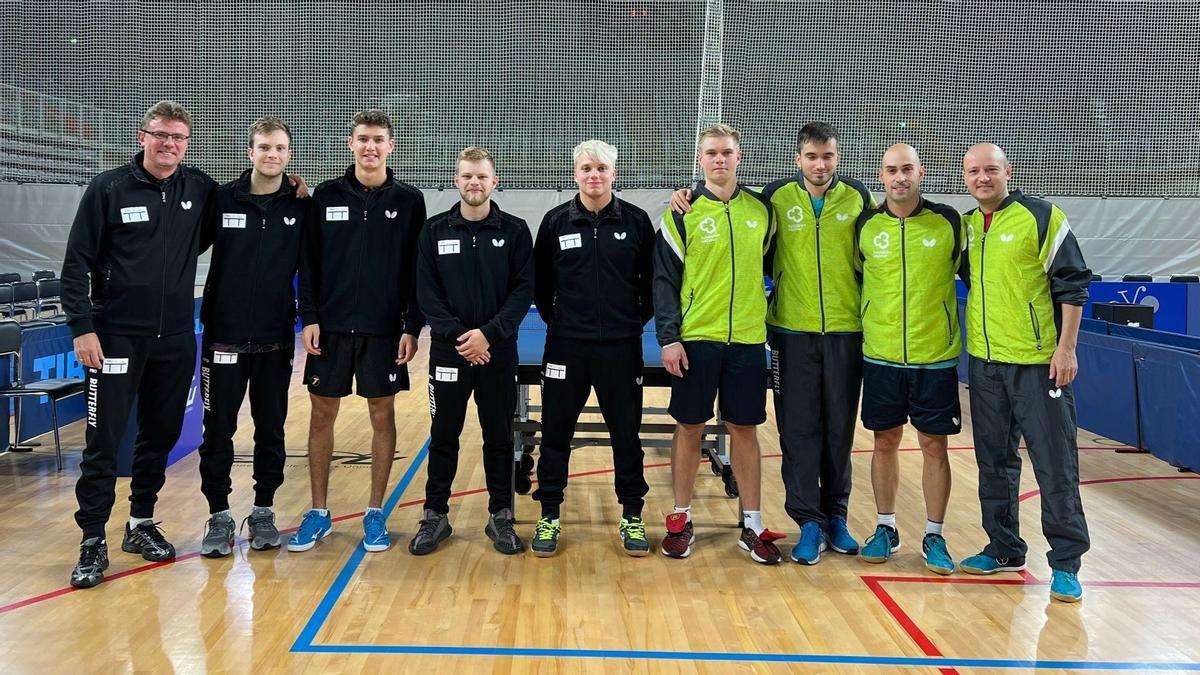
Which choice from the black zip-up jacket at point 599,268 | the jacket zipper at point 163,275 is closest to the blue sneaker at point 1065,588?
the black zip-up jacket at point 599,268

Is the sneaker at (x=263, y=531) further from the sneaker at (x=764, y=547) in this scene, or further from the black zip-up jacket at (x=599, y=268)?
the sneaker at (x=764, y=547)

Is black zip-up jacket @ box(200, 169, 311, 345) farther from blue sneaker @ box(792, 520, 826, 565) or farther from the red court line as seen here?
the red court line

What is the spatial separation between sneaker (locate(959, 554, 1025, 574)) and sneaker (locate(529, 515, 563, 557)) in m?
1.67

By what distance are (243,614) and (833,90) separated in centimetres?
1099

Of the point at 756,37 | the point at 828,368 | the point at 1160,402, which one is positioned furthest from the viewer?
the point at 756,37

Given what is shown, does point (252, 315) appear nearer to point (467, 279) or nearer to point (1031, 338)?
point (467, 279)

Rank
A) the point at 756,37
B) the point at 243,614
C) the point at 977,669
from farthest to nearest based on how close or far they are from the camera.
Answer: the point at 756,37 < the point at 243,614 < the point at 977,669

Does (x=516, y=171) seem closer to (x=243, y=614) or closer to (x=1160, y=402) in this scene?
(x=1160, y=402)

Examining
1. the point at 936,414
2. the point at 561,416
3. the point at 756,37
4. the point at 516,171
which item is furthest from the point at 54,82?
the point at 936,414

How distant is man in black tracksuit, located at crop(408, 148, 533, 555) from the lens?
3.59m

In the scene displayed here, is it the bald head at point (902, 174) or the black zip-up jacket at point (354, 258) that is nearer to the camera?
the bald head at point (902, 174)

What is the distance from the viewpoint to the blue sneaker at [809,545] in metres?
3.57

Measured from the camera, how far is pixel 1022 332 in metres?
3.23

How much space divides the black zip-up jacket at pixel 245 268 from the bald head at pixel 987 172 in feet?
8.99
